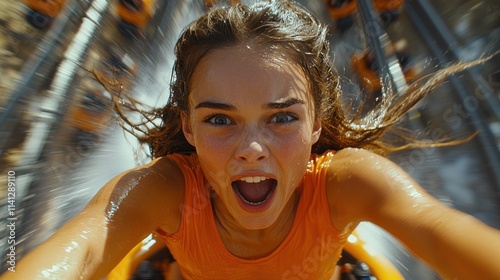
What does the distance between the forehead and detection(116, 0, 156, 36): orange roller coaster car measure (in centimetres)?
155

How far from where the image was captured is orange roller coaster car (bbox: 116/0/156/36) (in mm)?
2686

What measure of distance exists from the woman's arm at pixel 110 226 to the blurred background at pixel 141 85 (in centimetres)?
47

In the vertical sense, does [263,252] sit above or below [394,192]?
below

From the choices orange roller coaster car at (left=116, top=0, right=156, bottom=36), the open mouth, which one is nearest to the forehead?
the open mouth

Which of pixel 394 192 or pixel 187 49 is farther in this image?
pixel 187 49

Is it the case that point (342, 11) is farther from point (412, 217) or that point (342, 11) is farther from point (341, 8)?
point (412, 217)

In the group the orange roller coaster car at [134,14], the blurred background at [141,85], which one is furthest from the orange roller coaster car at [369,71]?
the orange roller coaster car at [134,14]

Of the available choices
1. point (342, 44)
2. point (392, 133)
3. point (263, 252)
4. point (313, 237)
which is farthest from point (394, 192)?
point (342, 44)

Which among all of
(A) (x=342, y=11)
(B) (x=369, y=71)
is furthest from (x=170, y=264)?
(A) (x=342, y=11)

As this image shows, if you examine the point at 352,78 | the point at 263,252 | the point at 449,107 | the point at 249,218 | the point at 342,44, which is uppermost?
the point at 342,44

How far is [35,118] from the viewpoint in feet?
6.68

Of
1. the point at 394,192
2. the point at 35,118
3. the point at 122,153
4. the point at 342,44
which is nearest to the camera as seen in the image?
the point at 394,192

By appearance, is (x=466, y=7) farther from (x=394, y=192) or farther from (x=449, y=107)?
(x=394, y=192)

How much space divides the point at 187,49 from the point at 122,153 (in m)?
1.10
